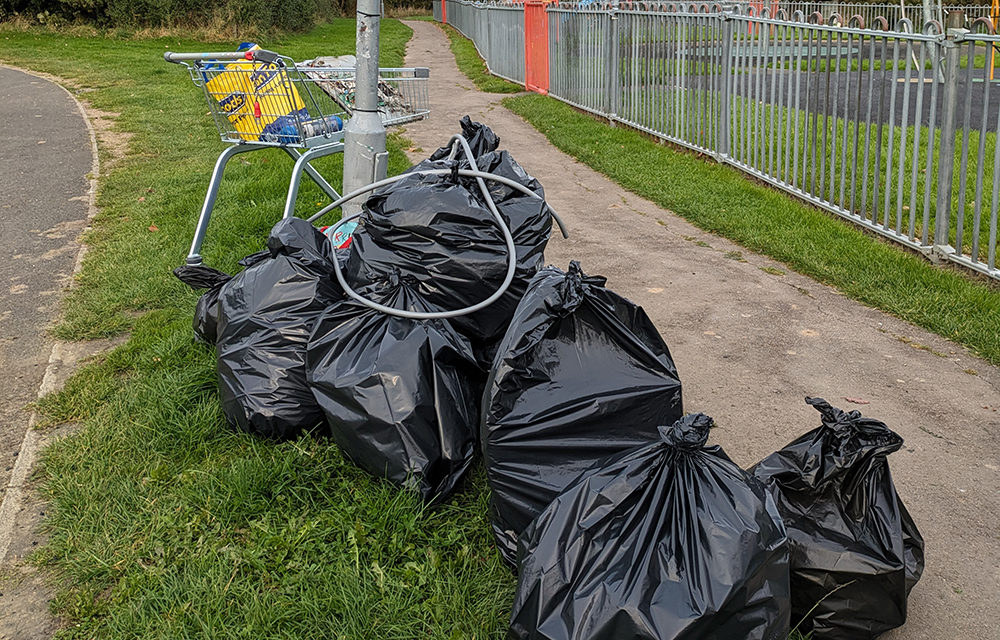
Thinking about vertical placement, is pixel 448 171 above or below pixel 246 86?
below

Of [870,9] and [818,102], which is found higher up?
[870,9]

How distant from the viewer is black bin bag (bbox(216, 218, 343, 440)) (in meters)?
3.44

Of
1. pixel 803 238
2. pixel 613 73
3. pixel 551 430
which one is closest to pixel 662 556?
pixel 551 430

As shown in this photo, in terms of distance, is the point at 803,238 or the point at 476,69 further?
the point at 476,69

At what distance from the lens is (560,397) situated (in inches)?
105

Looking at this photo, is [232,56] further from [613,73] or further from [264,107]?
[613,73]

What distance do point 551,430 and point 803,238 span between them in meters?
4.10

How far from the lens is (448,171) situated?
11.8 feet

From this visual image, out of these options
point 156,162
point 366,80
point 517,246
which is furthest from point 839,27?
point 156,162

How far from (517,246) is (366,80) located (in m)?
1.40

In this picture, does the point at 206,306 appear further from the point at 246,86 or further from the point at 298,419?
the point at 246,86

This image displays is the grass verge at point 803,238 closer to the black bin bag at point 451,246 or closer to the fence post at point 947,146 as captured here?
the fence post at point 947,146

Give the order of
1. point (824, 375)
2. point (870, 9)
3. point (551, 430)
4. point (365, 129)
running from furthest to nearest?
point (870, 9) → point (365, 129) → point (824, 375) → point (551, 430)

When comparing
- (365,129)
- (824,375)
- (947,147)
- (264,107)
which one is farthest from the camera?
(947,147)
